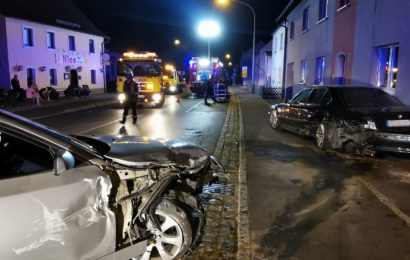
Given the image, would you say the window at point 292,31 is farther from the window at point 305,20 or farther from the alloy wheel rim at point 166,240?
the alloy wheel rim at point 166,240

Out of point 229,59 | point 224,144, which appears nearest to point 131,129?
point 224,144

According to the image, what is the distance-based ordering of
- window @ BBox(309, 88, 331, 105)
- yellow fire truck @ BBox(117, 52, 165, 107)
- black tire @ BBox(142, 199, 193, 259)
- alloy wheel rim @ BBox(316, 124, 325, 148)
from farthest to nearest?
yellow fire truck @ BBox(117, 52, 165, 107) → window @ BBox(309, 88, 331, 105) → alloy wheel rim @ BBox(316, 124, 325, 148) → black tire @ BBox(142, 199, 193, 259)

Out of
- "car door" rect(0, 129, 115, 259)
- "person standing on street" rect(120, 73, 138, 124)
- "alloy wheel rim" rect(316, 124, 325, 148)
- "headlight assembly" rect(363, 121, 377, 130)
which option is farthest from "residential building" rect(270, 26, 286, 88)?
"car door" rect(0, 129, 115, 259)

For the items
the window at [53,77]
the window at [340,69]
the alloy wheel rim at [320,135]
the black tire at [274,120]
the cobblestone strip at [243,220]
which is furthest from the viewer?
the window at [53,77]

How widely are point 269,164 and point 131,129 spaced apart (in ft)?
20.4

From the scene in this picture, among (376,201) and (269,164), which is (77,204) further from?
(269,164)

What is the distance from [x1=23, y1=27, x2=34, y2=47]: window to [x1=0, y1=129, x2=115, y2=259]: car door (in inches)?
1082

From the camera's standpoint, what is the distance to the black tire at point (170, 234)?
3.80 meters

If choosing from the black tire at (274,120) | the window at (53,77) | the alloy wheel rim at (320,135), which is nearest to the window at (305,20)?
the black tire at (274,120)

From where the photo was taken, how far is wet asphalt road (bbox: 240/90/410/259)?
4172 millimetres

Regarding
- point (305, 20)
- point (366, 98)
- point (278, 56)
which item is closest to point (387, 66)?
point (366, 98)

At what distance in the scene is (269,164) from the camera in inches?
309

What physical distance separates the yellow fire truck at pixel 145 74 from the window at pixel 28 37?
1053 centimetres

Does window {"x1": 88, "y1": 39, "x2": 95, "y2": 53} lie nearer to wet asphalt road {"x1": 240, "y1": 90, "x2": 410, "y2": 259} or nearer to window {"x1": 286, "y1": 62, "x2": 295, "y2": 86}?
window {"x1": 286, "y1": 62, "x2": 295, "y2": 86}
